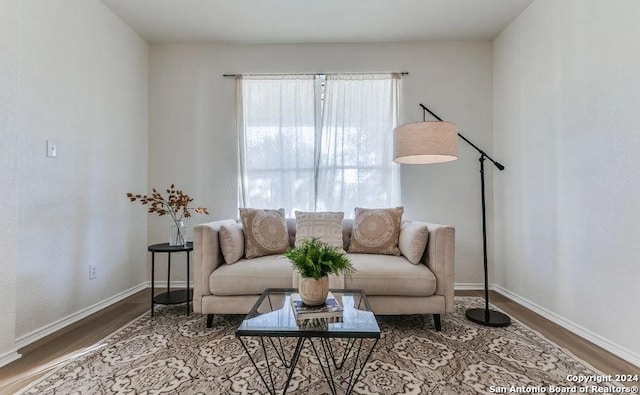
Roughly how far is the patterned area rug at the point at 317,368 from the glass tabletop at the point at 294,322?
39 cm

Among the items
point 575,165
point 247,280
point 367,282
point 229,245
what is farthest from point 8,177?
point 575,165

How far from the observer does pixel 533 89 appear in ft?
9.00

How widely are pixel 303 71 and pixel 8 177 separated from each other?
2598 millimetres

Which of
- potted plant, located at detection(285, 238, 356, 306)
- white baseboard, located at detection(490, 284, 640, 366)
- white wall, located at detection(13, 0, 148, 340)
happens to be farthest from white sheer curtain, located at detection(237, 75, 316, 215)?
white baseboard, located at detection(490, 284, 640, 366)

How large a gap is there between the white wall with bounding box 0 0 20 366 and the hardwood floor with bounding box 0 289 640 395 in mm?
149

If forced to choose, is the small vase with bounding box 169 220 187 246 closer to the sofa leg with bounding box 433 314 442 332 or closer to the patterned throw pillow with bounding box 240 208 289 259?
the patterned throw pillow with bounding box 240 208 289 259

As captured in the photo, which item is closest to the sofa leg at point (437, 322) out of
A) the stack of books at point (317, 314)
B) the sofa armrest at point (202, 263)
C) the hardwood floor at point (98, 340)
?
the hardwood floor at point (98, 340)

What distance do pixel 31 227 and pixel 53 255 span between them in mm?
273

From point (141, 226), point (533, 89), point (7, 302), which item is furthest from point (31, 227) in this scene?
point (533, 89)

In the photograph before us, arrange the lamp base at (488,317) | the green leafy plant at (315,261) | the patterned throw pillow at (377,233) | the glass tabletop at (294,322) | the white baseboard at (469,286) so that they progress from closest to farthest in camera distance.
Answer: the glass tabletop at (294,322) < the green leafy plant at (315,261) < the lamp base at (488,317) < the patterned throw pillow at (377,233) < the white baseboard at (469,286)

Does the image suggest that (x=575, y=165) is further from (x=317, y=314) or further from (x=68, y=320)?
(x=68, y=320)

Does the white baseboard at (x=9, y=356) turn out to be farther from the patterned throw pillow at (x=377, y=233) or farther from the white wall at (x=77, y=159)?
the patterned throw pillow at (x=377, y=233)

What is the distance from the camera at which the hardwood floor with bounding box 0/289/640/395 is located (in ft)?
5.63

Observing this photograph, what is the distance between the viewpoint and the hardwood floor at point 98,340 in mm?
1715
